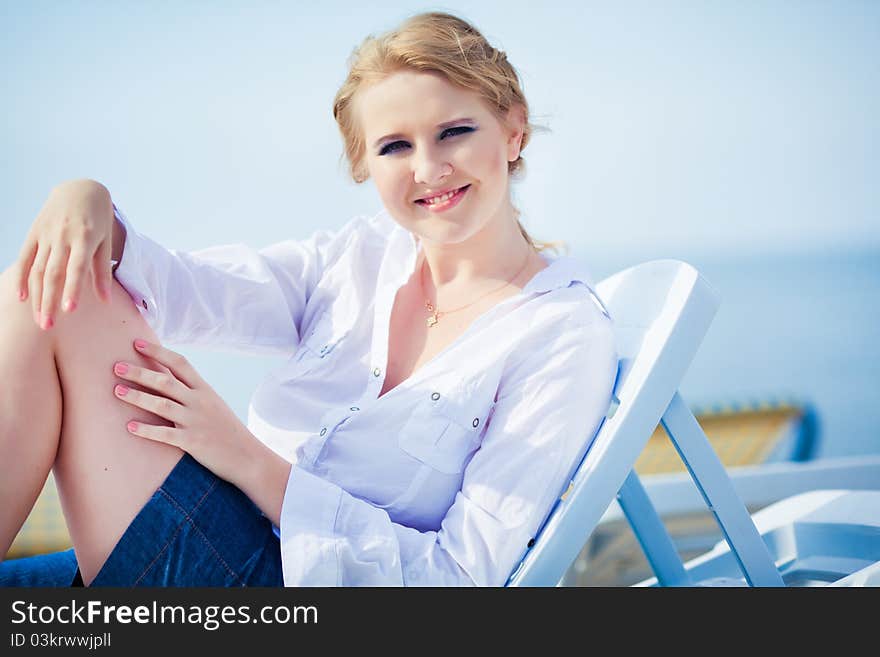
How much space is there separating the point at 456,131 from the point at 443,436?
474 millimetres

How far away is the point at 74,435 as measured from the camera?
111 cm

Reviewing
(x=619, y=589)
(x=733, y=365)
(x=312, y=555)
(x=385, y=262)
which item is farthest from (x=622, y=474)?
(x=733, y=365)

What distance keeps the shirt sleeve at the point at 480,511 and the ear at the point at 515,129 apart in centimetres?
42

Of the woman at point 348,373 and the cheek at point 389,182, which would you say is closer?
the woman at point 348,373

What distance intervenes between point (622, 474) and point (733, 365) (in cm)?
644

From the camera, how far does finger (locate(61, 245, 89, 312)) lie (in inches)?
41.3

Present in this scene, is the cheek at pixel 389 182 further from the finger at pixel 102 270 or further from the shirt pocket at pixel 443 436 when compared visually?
the finger at pixel 102 270

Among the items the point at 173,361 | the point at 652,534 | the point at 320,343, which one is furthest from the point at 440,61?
the point at 652,534

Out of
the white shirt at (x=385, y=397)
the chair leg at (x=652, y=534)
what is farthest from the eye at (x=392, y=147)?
the chair leg at (x=652, y=534)

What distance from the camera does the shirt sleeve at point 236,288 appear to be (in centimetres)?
139

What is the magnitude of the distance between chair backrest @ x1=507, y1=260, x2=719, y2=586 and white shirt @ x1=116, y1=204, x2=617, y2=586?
0.03m

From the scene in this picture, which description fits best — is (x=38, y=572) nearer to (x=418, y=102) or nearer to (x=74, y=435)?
(x=74, y=435)

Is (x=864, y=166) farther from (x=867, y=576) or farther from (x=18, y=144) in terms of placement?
(x=867, y=576)

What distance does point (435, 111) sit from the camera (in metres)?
1.35
